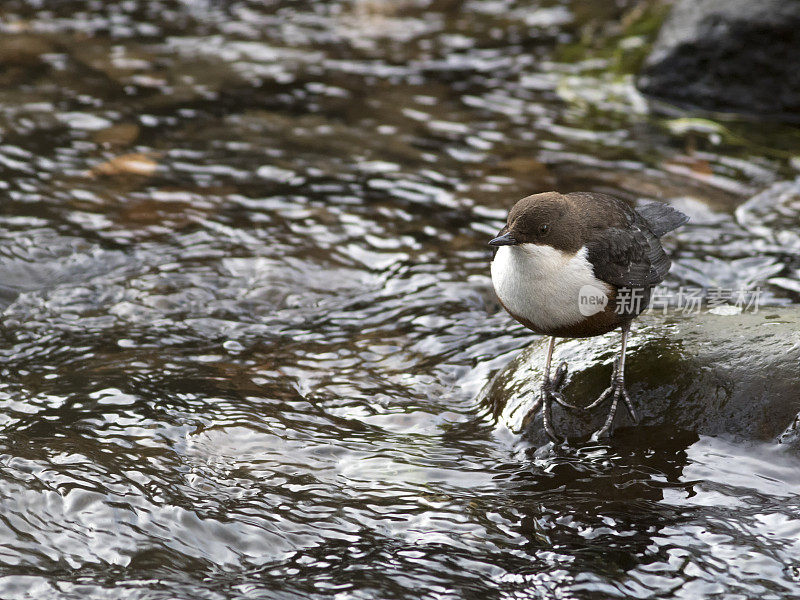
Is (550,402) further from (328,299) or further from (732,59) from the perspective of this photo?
(732,59)

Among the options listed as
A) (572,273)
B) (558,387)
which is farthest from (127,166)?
(572,273)

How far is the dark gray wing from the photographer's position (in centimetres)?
369

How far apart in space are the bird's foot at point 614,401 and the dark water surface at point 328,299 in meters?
0.08

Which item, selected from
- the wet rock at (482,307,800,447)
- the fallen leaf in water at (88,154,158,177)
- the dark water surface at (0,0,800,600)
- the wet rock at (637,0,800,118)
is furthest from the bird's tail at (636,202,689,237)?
the wet rock at (637,0,800,118)

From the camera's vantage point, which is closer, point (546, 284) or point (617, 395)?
point (546, 284)

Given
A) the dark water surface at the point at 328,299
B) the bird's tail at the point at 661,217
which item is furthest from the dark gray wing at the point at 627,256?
the dark water surface at the point at 328,299

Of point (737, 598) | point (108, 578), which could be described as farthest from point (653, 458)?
point (108, 578)

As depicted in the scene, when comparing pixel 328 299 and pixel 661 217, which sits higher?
pixel 661 217

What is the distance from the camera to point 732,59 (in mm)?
7547

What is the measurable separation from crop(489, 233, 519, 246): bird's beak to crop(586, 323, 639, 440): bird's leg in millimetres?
647

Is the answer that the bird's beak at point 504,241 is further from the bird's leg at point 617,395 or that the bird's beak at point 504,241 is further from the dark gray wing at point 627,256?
Answer: the bird's leg at point 617,395

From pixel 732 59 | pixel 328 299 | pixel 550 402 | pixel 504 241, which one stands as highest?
pixel 732 59

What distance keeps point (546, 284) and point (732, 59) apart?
4.92 m

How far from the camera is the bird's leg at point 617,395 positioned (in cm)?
375
